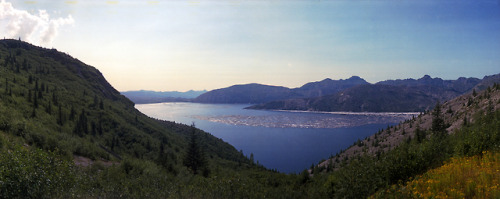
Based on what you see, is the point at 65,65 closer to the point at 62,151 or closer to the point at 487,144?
the point at 62,151

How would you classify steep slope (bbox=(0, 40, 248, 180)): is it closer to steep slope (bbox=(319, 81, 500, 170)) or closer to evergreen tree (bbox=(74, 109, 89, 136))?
evergreen tree (bbox=(74, 109, 89, 136))

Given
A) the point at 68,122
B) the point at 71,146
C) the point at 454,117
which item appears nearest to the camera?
the point at 71,146

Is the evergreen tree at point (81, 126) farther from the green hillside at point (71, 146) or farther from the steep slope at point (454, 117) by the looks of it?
the steep slope at point (454, 117)

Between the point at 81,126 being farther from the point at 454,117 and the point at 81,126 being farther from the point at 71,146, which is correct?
the point at 454,117

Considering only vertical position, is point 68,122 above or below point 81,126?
above

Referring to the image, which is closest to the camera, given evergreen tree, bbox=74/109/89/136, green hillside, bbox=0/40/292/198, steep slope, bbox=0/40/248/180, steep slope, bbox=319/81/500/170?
green hillside, bbox=0/40/292/198

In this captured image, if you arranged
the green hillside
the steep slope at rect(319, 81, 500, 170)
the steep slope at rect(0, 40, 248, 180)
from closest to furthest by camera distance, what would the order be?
the green hillside
the steep slope at rect(0, 40, 248, 180)
the steep slope at rect(319, 81, 500, 170)

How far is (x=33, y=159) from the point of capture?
31.2 ft

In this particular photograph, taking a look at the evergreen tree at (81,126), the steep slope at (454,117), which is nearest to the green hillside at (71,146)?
the evergreen tree at (81,126)

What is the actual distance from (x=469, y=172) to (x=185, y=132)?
128606 millimetres

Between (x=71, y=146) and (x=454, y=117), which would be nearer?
(x=71, y=146)

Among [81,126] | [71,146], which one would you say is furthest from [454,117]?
[81,126]

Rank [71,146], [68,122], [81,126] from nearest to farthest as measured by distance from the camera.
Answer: [71,146], [68,122], [81,126]

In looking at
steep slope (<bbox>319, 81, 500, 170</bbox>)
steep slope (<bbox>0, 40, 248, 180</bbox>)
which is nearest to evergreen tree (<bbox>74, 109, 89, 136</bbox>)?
steep slope (<bbox>0, 40, 248, 180</bbox>)
